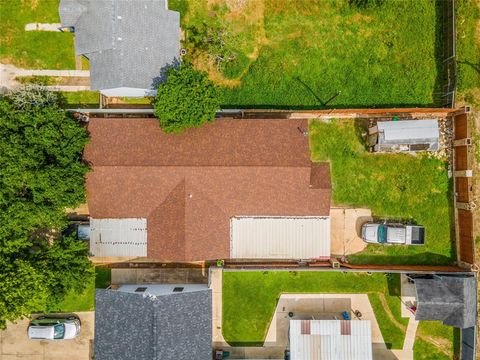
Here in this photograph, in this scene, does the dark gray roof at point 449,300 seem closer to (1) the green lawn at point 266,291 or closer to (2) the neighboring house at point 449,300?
(2) the neighboring house at point 449,300

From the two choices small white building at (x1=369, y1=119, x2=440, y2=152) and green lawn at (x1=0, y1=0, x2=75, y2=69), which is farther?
green lawn at (x1=0, y1=0, x2=75, y2=69)

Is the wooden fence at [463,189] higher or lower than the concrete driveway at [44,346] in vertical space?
higher

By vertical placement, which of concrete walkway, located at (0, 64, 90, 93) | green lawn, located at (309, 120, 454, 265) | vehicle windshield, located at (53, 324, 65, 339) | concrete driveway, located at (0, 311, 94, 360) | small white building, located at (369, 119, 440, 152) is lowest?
concrete driveway, located at (0, 311, 94, 360)

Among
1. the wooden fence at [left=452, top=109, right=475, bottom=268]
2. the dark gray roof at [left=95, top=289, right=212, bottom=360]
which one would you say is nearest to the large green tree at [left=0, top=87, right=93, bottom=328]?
the dark gray roof at [left=95, top=289, right=212, bottom=360]

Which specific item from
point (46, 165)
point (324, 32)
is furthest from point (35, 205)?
point (324, 32)

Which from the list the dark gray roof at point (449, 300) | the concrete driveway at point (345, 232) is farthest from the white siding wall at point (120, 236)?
the dark gray roof at point (449, 300)

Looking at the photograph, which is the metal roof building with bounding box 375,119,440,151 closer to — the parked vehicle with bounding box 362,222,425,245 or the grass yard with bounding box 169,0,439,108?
the grass yard with bounding box 169,0,439,108

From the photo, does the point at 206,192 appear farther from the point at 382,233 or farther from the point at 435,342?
the point at 435,342
